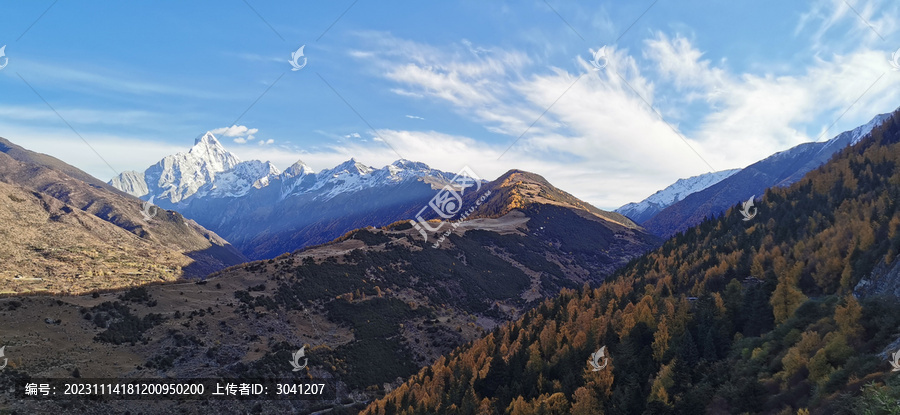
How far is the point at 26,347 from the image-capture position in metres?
53.0

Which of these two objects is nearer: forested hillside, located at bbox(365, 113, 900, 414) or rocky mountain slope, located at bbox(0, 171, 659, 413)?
forested hillside, located at bbox(365, 113, 900, 414)

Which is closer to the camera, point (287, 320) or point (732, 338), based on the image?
point (732, 338)

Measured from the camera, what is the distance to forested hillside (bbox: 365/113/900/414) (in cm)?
3956

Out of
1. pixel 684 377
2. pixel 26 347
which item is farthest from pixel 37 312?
pixel 684 377

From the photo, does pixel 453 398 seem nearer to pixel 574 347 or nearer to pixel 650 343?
pixel 574 347

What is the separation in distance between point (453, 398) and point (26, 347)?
184 ft

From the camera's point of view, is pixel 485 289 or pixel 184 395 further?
pixel 485 289

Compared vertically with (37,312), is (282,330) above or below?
below

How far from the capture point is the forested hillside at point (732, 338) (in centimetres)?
3956

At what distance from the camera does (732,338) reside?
57.0 meters

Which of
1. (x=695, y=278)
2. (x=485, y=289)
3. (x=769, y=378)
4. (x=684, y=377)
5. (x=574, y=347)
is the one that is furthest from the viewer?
(x=485, y=289)

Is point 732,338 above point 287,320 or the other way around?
the other way around

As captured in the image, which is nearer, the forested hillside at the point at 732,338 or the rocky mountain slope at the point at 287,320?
the forested hillside at the point at 732,338

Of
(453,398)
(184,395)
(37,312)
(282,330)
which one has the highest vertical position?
(37,312)
